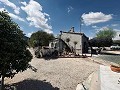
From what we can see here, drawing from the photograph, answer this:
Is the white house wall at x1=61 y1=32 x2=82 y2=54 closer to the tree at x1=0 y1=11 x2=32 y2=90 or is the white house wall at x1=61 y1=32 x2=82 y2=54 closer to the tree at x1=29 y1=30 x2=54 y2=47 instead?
the tree at x1=29 y1=30 x2=54 y2=47

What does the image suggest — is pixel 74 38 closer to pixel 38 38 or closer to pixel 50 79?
pixel 38 38

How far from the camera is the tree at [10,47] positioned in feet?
35.7

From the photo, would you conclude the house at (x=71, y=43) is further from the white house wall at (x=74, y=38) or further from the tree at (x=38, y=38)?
the tree at (x=38, y=38)

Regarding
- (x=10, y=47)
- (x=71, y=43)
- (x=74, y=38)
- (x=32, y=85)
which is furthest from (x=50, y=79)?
(x=71, y=43)

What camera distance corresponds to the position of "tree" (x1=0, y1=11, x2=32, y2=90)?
428 inches

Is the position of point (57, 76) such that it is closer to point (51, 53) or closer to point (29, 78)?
point (29, 78)

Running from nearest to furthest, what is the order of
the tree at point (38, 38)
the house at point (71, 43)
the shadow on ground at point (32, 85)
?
the shadow on ground at point (32, 85) < the tree at point (38, 38) < the house at point (71, 43)

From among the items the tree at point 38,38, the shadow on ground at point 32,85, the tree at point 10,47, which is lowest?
the shadow on ground at point 32,85

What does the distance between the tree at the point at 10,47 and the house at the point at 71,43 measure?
905 inches

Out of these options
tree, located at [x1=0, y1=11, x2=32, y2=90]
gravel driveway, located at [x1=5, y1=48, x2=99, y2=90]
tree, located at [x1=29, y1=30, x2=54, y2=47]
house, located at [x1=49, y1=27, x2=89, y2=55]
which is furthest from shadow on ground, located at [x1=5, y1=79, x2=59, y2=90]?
house, located at [x1=49, y1=27, x2=89, y2=55]

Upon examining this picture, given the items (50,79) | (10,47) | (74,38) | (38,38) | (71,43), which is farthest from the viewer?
(71,43)

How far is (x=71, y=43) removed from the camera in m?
37.0

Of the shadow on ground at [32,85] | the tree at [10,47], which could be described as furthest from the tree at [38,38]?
the tree at [10,47]

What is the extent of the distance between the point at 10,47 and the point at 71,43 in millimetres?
26679
